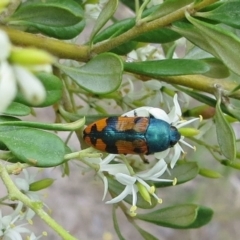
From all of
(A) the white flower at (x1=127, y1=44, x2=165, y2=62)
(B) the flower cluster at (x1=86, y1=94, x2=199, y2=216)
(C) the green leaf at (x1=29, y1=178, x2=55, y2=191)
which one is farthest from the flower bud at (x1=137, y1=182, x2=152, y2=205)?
(A) the white flower at (x1=127, y1=44, x2=165, y2=62)

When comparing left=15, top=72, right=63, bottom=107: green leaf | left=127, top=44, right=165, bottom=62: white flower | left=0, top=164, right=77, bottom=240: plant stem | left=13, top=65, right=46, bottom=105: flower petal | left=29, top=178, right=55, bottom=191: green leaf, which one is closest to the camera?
left=13, top=65, right=46, bottom=105: flower petal

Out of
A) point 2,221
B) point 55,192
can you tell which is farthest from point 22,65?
point 55,192

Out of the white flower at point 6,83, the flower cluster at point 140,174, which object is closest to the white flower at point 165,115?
the flower cluster at point 140,174

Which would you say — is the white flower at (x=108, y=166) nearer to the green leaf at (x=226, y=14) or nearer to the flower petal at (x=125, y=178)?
the flower petal at (x=125, y=178)

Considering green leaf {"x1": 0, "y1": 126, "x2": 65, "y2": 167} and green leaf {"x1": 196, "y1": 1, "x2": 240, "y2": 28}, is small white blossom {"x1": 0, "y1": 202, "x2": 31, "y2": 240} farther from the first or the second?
green leaf {"x1": 196, "y1": 1, "x2": 240, "y2": 28}

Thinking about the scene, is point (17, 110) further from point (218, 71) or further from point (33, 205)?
point (218, 71)

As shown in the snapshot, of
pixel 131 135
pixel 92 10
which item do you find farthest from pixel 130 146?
pixel 92 10
